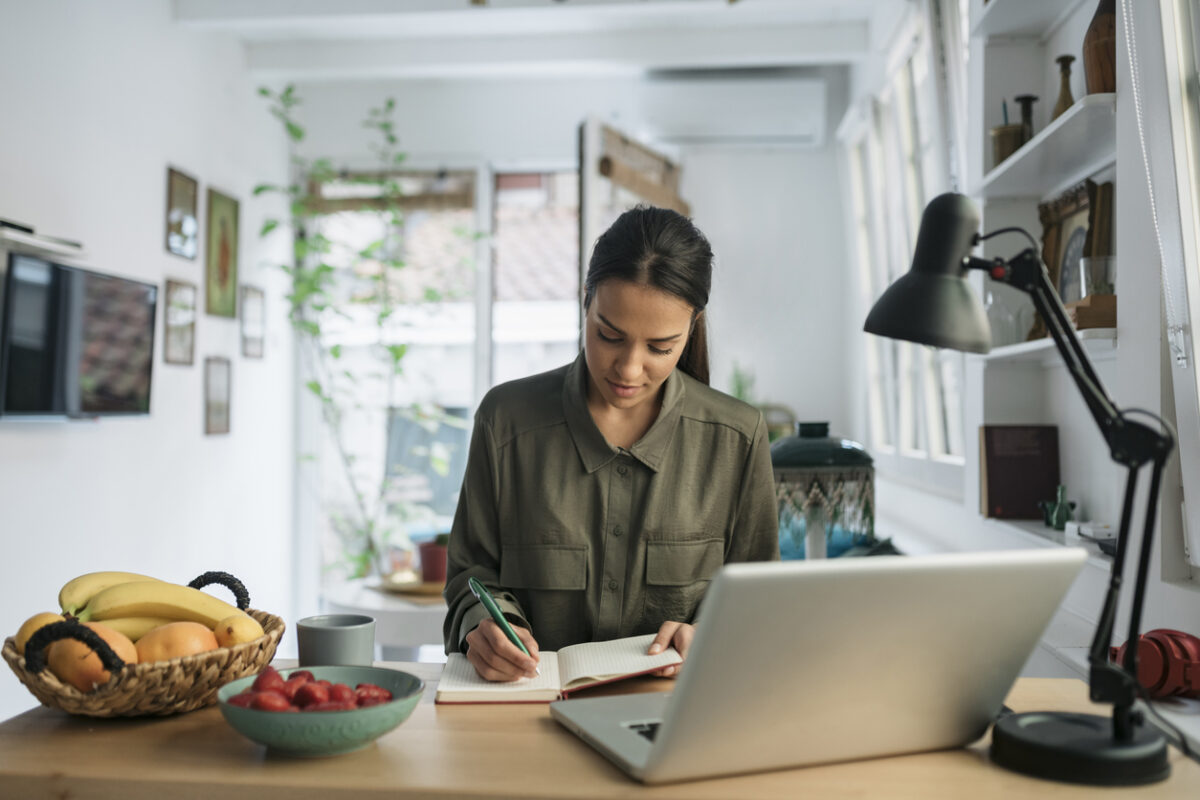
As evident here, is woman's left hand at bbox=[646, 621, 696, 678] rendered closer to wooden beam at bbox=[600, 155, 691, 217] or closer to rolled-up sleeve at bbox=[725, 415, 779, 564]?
rolled-up sleeve at bbox=[725, 415, 779, 564]

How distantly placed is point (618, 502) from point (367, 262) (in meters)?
3.89

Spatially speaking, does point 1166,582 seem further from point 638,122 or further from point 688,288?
point 638,122

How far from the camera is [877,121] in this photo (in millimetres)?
4238

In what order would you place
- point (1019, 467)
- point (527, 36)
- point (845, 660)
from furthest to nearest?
point (527, 36), point (1019, 467), point (845, 660)

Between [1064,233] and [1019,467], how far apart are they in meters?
0.55

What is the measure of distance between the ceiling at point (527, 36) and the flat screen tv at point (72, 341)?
4.49 ft

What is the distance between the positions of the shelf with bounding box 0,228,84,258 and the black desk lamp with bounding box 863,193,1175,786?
251 cm

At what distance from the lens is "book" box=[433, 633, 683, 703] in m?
1.19

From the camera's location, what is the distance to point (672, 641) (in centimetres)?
134

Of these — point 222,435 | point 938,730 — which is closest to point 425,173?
point 222,435

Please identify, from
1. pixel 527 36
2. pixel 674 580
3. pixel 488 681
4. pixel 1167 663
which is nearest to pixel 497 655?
pixel 488 681

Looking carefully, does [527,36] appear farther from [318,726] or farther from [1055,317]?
[318,726]

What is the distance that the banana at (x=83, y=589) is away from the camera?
3.92 feet

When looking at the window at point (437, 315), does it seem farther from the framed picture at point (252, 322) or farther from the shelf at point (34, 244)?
the shelf at point (34, 244)
